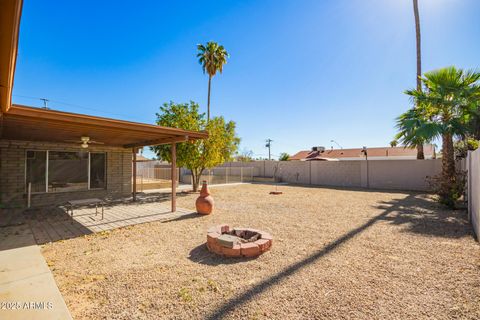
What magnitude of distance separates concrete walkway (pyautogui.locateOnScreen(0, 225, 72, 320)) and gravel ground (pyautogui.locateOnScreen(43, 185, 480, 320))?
0.14 m

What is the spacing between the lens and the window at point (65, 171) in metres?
8.51

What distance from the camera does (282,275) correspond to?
3.11 m

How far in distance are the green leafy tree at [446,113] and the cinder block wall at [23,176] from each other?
40.9 ft

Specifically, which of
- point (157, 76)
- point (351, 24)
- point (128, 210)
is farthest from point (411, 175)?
point (157, 76)

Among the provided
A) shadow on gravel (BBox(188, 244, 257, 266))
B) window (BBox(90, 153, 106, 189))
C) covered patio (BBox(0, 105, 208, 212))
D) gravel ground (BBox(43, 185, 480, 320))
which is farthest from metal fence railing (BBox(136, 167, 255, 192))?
shadow on gravel (BBox(188, 244, 257, 266))

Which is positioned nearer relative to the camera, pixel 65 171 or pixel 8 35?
pixel 8 35

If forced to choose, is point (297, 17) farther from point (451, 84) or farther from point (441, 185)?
point (441, 185)

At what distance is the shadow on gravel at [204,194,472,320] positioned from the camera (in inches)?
99.4

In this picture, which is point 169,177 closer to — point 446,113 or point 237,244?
point 237,244

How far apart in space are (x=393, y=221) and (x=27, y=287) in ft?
25.6

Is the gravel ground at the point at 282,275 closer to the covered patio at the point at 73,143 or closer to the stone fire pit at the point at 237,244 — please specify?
the stone fire pit at the point at 237,244

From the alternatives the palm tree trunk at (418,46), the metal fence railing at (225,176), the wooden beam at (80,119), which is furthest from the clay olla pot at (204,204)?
the palm tree trunk at (418,46)

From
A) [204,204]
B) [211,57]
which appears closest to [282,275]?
[204,204]

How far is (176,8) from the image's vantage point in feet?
29.7
